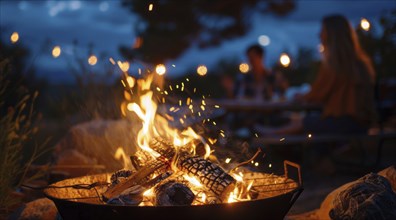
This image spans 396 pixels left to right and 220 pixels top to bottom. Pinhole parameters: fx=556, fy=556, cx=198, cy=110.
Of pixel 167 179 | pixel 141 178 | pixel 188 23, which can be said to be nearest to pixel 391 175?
pixel 167 179

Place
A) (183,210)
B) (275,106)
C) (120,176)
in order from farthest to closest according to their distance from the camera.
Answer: (275,106)
(120,176)
(183,210)

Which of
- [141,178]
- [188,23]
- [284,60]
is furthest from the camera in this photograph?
[188,23]

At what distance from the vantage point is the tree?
12348mm

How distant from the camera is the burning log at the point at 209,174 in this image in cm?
311

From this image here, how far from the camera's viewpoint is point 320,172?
22.9 ft

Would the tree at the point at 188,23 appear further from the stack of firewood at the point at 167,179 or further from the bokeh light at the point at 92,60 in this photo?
the stack of firewood at the point at 167,179

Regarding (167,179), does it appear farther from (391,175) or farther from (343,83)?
(343,83)

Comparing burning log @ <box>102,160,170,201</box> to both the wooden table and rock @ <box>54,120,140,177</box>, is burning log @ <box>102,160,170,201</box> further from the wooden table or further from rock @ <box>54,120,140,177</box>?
the wooden table

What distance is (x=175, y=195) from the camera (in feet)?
10.00

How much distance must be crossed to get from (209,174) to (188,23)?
32.9 feet

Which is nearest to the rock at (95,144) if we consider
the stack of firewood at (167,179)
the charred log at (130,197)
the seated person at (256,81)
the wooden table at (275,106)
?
the stack of firewood at (167,179)

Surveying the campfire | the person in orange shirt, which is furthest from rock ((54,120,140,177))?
the person in orange shirt

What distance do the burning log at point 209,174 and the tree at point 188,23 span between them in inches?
362

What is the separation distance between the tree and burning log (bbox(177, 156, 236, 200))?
920 centimetres
